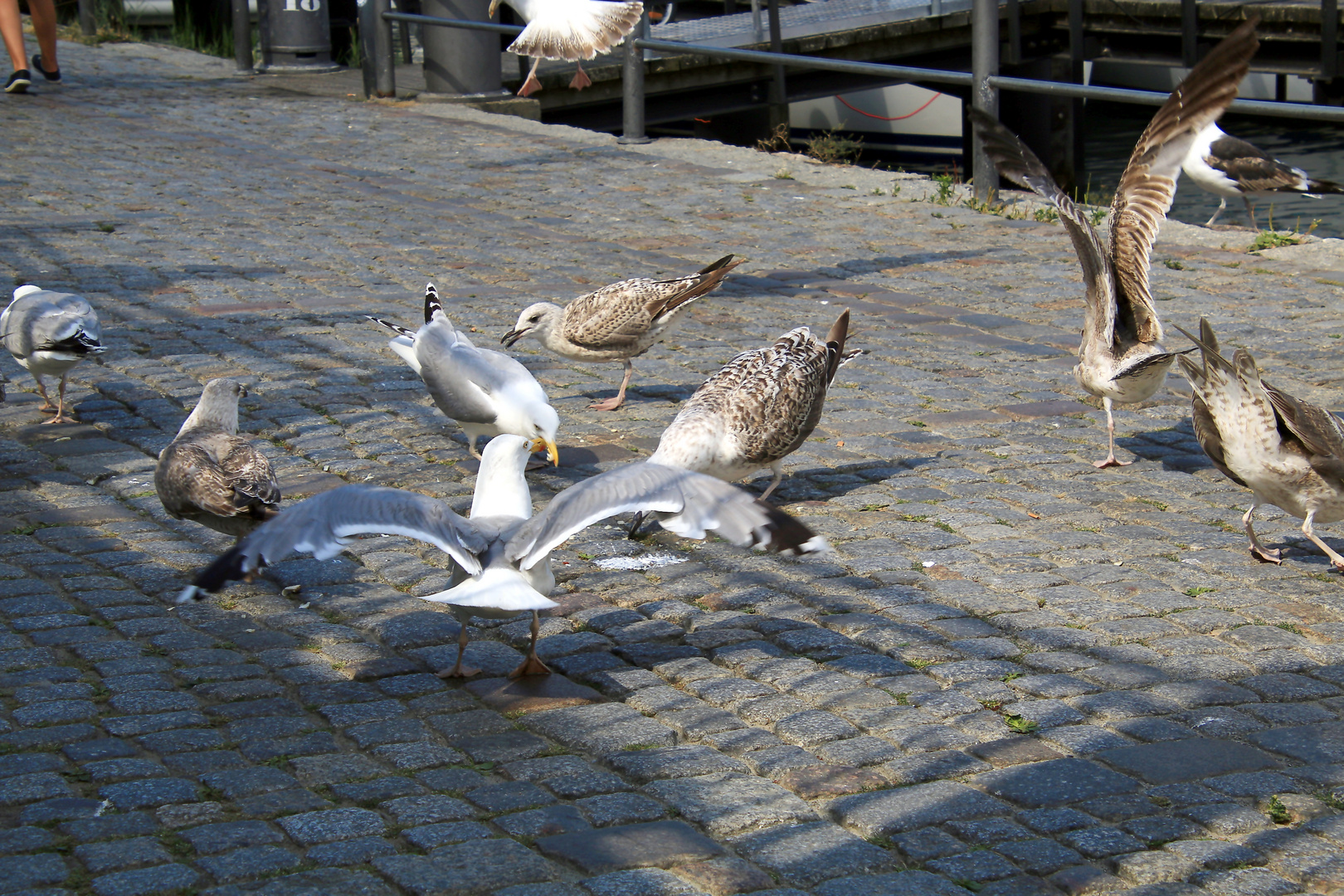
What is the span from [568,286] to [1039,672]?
5.39m

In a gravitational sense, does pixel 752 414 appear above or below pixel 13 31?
below

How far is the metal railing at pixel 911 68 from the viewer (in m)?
9.41

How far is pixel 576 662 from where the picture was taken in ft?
14.0

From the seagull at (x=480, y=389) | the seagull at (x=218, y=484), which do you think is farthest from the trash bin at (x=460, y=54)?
the seagull at (x=218, y=484)

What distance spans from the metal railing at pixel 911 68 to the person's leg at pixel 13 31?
3781mm

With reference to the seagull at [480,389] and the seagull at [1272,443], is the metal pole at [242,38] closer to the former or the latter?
the seagull at [480,389]

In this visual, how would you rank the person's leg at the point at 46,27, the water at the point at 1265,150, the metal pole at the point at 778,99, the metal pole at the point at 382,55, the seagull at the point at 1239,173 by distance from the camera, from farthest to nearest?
the metal pole at the point at 778,99, the person's leg at the point at 46,27, the metal pole at the point at 382,55, the water at the point at 1265,150, the seagull at the point at 1239,173

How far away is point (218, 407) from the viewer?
5.43 metres

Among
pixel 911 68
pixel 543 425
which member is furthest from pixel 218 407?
pixel 911 68

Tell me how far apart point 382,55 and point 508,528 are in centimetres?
1339

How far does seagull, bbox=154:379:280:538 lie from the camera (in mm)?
4730

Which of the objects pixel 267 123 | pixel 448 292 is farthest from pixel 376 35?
pixel 448 292

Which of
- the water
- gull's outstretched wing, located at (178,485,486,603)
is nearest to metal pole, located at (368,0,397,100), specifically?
the water

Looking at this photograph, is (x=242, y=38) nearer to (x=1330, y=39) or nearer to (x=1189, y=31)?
(x=1189, y=31)
